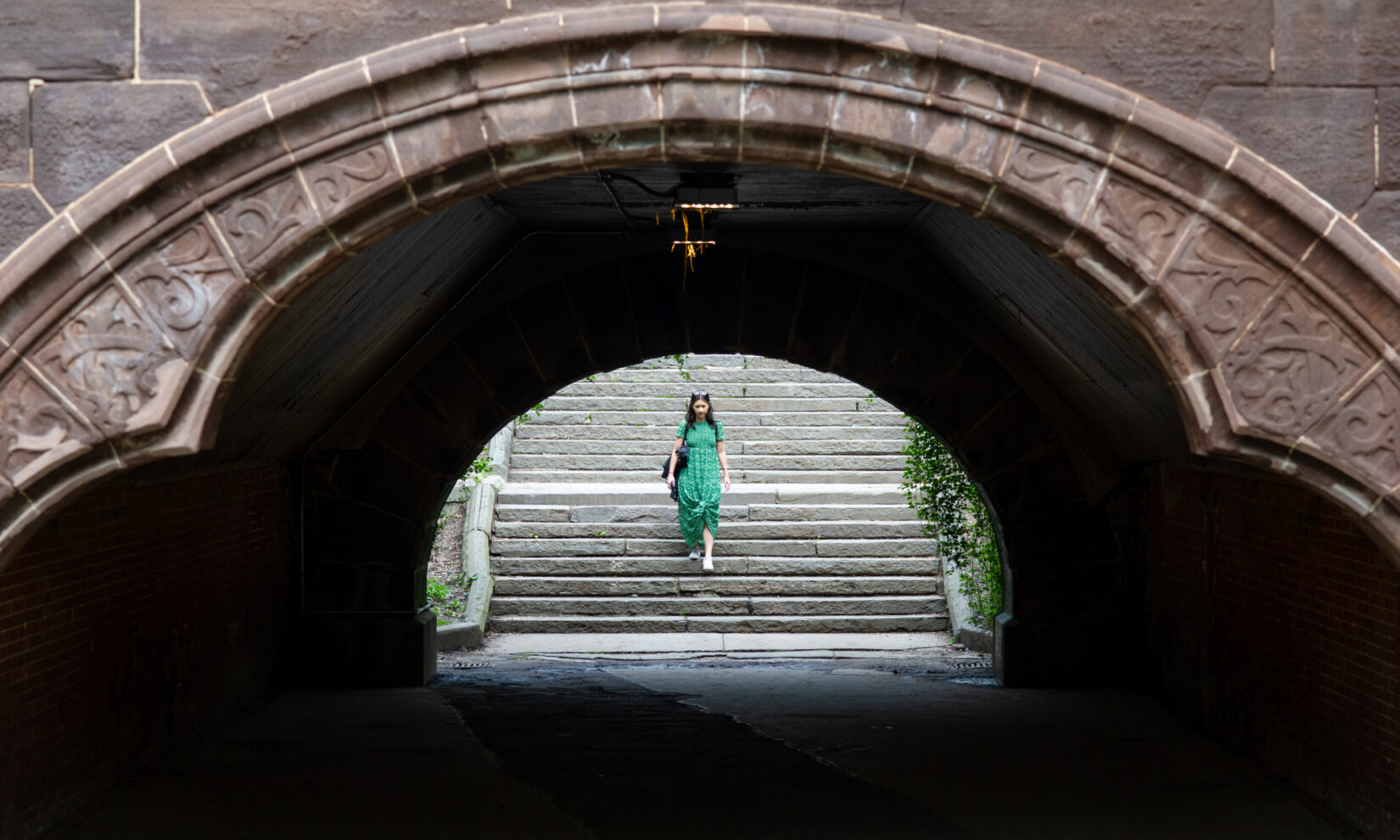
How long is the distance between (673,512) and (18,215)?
31.6 feet

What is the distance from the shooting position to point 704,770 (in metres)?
6.45

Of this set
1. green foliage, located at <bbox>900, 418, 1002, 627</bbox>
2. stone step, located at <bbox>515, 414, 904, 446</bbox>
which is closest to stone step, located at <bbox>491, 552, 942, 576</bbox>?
green foliage, located at <bbox>900, 418, 1002, 627</bbox>

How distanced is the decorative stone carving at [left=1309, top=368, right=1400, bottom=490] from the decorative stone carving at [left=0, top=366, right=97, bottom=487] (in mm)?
3348

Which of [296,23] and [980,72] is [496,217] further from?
[980,72]

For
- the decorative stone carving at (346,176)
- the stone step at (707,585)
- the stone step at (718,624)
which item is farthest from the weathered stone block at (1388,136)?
the stone step at (707,585)

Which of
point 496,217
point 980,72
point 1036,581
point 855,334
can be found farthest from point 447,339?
point 980,72

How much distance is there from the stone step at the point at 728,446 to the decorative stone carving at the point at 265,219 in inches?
455

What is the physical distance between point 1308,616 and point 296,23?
14.9 ft

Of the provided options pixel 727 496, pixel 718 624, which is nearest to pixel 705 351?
pixel 718 624

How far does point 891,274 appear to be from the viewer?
8195 millimetres

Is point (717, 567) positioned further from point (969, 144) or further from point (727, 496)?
point (969, 144)

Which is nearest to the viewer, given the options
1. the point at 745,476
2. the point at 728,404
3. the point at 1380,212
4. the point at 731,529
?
the point at 1380,212

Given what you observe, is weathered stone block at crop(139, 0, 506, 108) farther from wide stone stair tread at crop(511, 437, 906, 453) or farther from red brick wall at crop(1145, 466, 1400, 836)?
wide stone stair tread at crop(511, 437, 906, 453)

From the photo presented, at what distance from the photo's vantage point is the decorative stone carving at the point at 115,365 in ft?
12.6
